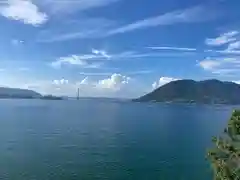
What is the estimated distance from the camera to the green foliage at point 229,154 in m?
20.6

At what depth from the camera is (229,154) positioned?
22.2 metres

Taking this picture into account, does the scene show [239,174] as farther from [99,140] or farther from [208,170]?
[99,140]

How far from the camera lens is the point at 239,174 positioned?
2002 cm

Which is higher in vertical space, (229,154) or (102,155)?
(229,154)

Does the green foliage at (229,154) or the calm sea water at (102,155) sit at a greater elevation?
the green foliage at (229,154)

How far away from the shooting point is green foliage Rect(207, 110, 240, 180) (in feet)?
67.7

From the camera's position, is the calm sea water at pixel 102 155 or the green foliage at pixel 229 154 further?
the calm sea water at pixel 102 155

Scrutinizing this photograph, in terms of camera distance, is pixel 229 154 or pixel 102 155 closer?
pixel 229 154

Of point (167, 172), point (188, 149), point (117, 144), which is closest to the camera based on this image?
point (167, 172)

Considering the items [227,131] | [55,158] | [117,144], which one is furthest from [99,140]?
[227,131]

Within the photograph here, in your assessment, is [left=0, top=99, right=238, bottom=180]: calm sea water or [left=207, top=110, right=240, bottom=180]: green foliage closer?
[left=207, top=110, right=240, bottom=180]: green foliage

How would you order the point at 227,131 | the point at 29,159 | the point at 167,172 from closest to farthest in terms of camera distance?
the point at 227,131, the point at 167,172, the point at 29,159

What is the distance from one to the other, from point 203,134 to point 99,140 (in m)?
32.2

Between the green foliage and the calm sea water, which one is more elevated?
the green foliage
